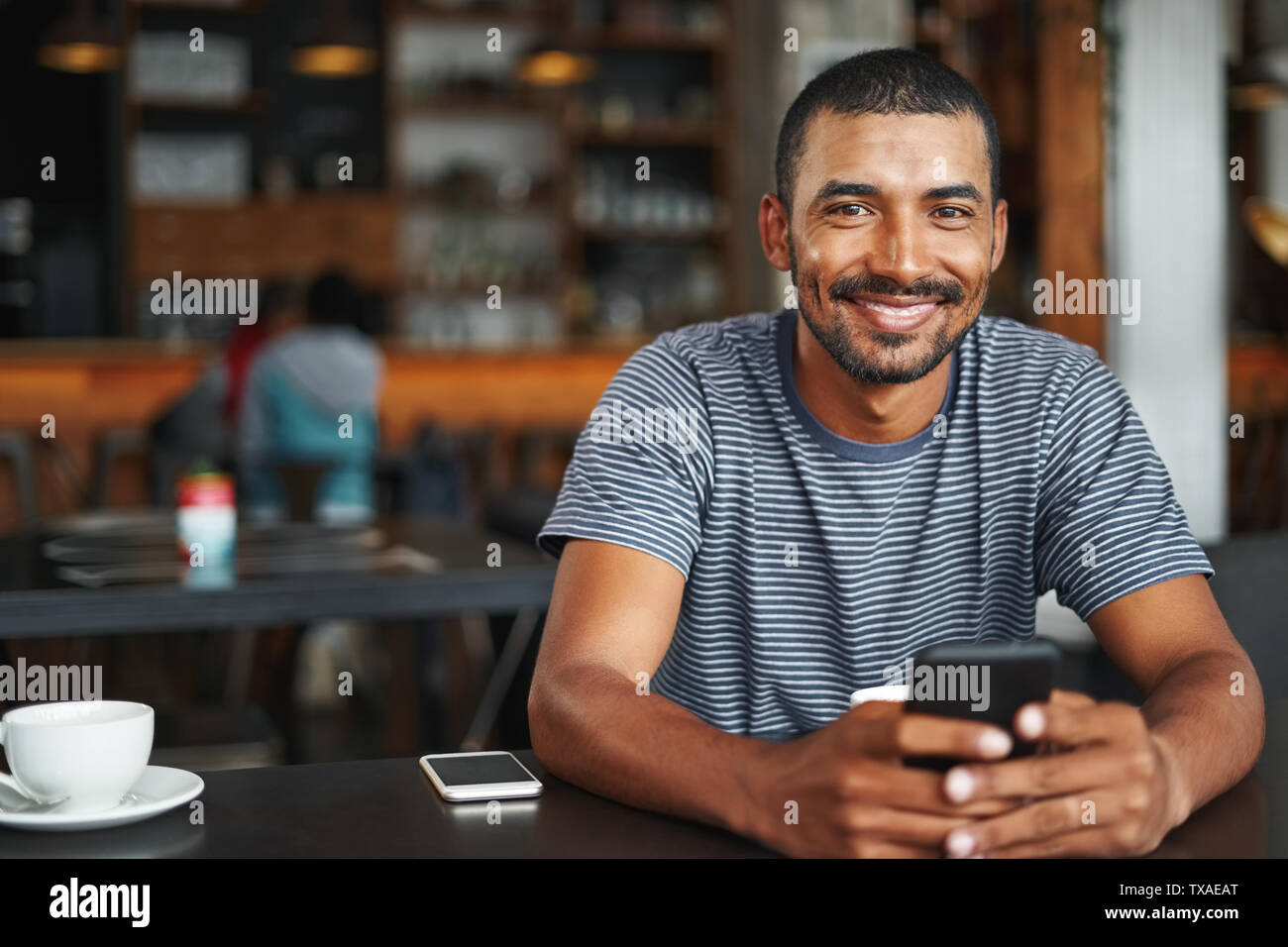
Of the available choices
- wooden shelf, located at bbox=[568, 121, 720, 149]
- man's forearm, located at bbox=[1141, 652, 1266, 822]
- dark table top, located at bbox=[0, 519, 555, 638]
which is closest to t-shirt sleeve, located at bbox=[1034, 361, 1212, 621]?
man's forearm, located at bbox=[1141, 652, 1266, 822]

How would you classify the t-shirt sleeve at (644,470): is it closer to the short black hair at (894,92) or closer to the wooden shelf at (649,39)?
the short black hair at (894,92)

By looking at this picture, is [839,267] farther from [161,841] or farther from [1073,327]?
[1073,327]

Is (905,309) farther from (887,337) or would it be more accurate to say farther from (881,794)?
(881,794)

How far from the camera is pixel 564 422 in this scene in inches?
229

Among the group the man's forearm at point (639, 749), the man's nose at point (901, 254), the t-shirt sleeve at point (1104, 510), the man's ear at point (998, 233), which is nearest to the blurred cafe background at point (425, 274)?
the t-shirt sleeve at point (1104, 510)

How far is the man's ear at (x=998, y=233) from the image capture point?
134 centimetres

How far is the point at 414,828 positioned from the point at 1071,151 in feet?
10.0

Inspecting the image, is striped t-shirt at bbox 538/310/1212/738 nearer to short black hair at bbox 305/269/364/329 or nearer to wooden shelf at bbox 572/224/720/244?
short black hair at bbox 305/269/364/329

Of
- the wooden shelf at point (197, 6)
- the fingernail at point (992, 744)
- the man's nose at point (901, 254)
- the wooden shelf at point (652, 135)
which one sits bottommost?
the fingernail at point (992, 744)

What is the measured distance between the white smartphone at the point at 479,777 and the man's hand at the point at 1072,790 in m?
0.27

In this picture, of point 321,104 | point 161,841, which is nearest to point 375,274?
point 321,104

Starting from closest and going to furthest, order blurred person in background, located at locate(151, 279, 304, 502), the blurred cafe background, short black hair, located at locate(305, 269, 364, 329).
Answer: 1. the blurred cafe background
2. blurred person in background, located at locate(151, 279, 304, 502)
3. short black hair, located at locate(305, 269, 364, 329)

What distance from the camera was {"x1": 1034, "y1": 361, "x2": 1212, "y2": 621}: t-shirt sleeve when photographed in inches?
48.8

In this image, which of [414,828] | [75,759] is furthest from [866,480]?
[75,759]
